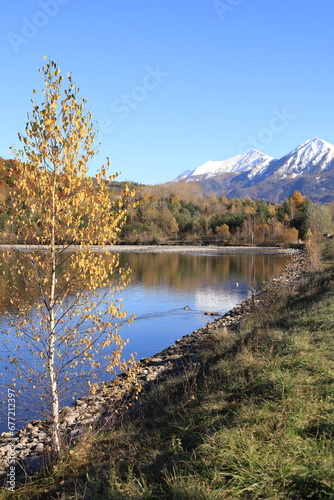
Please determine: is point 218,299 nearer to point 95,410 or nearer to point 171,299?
point 171,299

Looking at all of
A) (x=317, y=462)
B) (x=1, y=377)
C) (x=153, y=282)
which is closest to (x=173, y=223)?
(x=153, y=282)

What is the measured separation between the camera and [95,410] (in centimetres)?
871

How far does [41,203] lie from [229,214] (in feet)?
330

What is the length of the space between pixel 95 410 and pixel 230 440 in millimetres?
5068

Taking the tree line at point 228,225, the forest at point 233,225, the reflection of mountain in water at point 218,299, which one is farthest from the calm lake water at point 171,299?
the tree line at point 228,225

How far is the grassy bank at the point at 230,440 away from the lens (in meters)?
3.75

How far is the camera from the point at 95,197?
6262mm

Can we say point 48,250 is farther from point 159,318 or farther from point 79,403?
point 159,318

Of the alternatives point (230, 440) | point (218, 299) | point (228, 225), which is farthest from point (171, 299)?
point (228, 225)

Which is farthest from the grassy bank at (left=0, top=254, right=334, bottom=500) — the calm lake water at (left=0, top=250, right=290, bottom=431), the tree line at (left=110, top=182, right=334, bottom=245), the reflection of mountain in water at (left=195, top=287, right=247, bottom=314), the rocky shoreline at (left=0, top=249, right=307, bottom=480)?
the tree line at (left=110, top=182, right=334, bottom=245)

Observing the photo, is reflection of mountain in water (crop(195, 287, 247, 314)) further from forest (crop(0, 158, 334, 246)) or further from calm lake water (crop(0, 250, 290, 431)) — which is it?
forest (crop(0, 158, 334, 246))

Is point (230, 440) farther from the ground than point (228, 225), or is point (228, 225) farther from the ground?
point (228, 225)

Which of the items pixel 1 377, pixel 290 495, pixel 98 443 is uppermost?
pixel 290 495

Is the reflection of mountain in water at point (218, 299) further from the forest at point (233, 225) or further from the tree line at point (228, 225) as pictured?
the tree line at point (228, 225)
